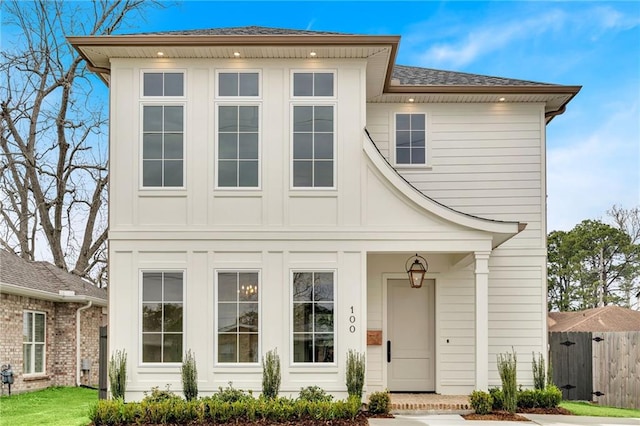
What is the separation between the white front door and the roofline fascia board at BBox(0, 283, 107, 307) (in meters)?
8.23

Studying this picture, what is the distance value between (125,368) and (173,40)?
5.54 metres

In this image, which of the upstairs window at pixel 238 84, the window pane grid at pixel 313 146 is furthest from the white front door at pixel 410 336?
the upstairs window at pixel 238 84

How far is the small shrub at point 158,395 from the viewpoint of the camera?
10.5m

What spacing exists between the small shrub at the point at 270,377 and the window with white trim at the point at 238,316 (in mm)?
296

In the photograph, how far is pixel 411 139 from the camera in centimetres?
1330

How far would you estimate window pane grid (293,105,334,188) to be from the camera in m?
11.3

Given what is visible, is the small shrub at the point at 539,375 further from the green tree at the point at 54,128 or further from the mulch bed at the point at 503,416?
the green tree at the point at 54,128

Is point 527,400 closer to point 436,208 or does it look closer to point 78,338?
point 436,208

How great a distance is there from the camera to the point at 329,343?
1101cm

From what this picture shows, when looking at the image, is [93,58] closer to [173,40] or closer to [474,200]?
[173,40]

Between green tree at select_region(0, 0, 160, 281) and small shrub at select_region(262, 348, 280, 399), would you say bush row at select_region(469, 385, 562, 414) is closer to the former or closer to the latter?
small shrub at select_region(262, 348, 280, 399)

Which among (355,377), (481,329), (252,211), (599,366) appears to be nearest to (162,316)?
(252,211)

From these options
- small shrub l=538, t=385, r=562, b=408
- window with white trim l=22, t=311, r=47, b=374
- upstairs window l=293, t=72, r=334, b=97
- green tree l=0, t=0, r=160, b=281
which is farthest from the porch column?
green tree l=0, t=0, r=160, b=281

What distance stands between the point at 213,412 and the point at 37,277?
9.23 m
